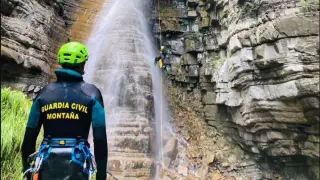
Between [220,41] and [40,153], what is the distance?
8.46 meters

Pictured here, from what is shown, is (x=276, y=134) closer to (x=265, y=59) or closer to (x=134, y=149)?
(x=265, y=59)

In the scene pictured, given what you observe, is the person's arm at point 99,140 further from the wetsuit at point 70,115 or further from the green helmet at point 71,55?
the green helmet at point 71,55

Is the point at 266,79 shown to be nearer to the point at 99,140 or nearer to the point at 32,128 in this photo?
the point at 99,140

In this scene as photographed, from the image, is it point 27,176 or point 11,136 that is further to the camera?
point 11,136

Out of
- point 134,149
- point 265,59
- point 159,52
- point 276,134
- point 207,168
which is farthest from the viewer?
point 159,52

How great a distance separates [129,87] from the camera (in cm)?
1025

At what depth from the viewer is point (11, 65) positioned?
8.12 metres

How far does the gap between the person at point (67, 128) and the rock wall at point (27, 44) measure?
517cm

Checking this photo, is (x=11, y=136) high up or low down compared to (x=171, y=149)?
down

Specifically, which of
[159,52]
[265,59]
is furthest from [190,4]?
[265,59]

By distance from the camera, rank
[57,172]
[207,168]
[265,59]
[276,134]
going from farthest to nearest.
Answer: [207,168] < [276,134] < [265,59] < [57,172]

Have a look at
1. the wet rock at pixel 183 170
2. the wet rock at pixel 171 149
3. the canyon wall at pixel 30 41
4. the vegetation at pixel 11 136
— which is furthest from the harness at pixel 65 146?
the wet rock at pixel 171 149

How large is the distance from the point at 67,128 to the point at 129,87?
23.8 feet

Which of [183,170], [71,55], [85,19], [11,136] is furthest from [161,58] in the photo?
[71,55]
